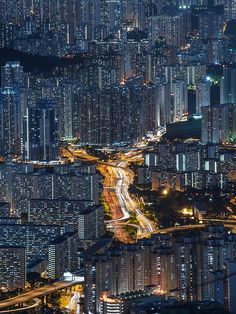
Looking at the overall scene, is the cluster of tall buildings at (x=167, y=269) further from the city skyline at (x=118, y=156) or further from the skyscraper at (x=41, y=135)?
the skyscraper at (x=41, y=135)

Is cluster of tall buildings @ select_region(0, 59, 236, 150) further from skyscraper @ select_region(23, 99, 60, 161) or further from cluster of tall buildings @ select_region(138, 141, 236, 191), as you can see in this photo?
cluster of tall buildings @ select_region(138, 141, 236, 191)

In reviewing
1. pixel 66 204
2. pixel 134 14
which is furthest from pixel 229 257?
pixel 134 14

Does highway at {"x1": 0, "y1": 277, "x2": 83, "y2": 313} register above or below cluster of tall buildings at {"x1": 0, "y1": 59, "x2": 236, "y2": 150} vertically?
below

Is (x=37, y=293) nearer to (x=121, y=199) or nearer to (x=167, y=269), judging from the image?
(x=167, y=269)

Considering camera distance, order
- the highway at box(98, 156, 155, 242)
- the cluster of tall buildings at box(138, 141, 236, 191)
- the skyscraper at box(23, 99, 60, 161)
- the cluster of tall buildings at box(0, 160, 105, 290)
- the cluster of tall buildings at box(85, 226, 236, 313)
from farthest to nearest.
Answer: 1. the skyscraper at box(23, 99, 60, 161)
2. the cluster of tall buildings at box(138, 141, 236, 191)
3. the highway at box(98, 156, 155, 242)
4. the cluster of tall buildings at box(0, 160, 105, 290)
5. the cluster of tall buildings at box(85, 226, 236, 313)

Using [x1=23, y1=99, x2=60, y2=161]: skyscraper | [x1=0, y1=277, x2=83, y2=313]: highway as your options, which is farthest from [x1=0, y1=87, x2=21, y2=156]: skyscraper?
[x1=0, y1=277, x2=83, y2=313]: highway

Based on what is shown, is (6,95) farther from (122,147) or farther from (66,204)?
(66,204)
